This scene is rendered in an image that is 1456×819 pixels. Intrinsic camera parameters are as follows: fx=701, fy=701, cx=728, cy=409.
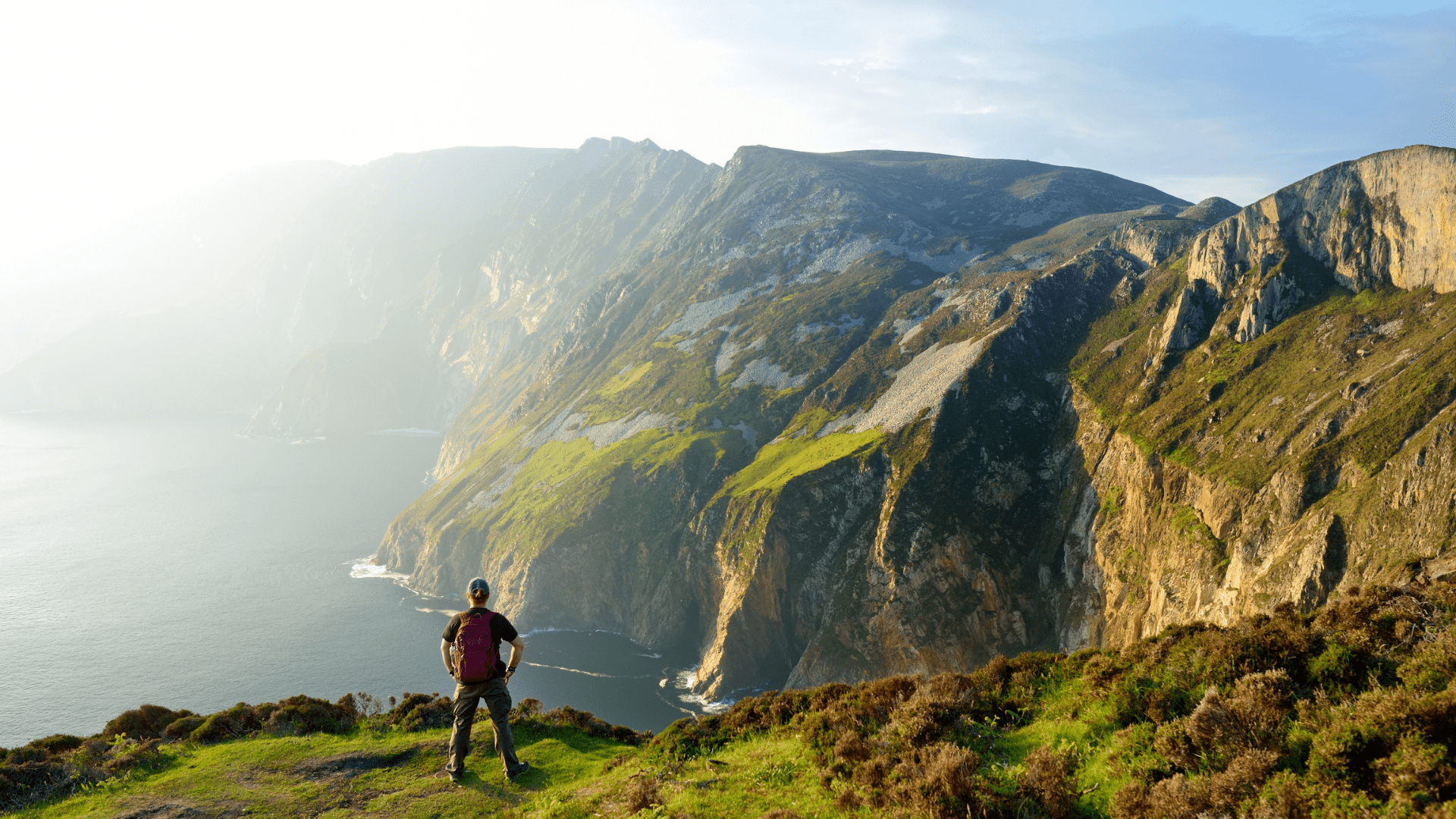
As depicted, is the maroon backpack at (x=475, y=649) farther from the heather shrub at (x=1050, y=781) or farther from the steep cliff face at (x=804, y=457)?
the steep cliff face at (x=804, y=457)

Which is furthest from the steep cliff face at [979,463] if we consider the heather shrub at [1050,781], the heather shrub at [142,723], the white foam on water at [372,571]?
the heather shrub at [142,723]

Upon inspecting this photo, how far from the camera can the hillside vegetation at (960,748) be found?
827 centimetres

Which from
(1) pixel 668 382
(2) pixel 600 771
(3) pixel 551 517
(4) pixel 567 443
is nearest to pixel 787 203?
(1) pixel 668 382

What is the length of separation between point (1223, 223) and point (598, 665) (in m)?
84.1

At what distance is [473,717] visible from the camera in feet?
50.7

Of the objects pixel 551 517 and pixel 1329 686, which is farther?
pixel 551 517

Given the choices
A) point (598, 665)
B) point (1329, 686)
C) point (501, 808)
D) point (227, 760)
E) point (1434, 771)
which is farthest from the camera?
point (598, 665)

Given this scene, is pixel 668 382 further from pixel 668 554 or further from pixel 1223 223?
pixel 1223 223

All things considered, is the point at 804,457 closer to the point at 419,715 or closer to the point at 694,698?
the point at 694,698

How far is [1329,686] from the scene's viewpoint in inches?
402

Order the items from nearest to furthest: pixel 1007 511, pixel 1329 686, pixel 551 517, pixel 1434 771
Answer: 1. pixel 1434 771
2. pixel 1329 686
3. pixel 1007 511
4. pixel 551 517

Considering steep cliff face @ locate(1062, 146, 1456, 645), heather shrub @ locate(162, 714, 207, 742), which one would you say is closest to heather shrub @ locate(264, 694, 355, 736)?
heather shrub @ locate(162, 714, 207, 742)

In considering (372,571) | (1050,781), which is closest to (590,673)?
(372,571)

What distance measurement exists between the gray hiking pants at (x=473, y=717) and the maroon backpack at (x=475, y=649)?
254 millimetres
